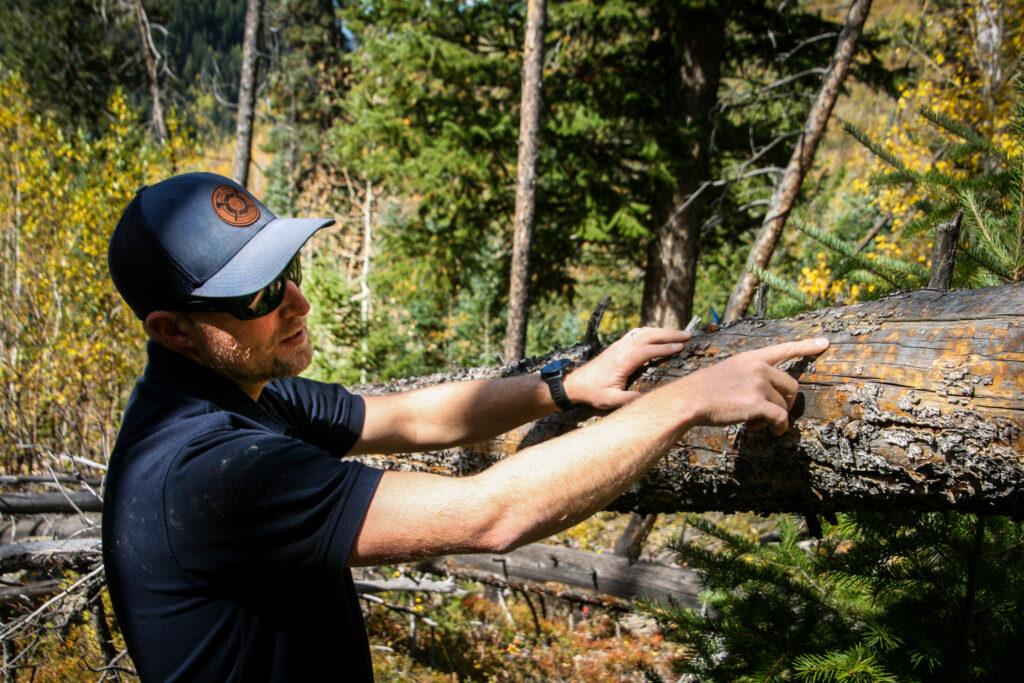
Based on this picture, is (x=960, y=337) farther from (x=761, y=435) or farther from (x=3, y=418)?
(x=3, y=418)

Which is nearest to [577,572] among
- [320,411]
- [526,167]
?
[320,411]

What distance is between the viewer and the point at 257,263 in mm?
Answer: 1467

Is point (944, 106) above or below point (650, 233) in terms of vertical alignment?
above

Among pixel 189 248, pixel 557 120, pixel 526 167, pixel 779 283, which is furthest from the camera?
pixel 557 120

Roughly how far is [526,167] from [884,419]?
831 cm

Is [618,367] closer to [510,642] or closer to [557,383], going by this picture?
[557,383]

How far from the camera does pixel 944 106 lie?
8.59 meters

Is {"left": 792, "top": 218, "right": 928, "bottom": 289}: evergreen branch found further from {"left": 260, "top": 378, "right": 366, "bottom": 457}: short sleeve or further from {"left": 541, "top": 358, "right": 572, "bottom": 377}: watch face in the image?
{"left": 260, "top": 378, "right": 366, "bottom": 457}: short sleeve

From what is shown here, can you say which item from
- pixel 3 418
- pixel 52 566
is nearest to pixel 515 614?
pixel 52 566

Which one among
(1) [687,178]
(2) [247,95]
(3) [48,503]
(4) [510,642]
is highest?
(2) [247,95]

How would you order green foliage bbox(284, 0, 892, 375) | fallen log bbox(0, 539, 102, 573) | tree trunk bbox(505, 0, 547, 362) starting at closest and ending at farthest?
fallen log bbox(0, 539, 102, 573)
tree trunk bbox(505, 0, 547, 362)
green foliage bbox(284, 0, 892, 375)

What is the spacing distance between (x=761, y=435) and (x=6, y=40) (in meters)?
29.9

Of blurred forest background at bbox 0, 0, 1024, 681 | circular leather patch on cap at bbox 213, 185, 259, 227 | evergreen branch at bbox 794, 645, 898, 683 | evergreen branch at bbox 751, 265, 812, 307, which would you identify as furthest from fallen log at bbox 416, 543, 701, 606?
circular leather patch on cap at bbox 213, 185, 259, 227

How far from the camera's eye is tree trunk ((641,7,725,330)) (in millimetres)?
10422
